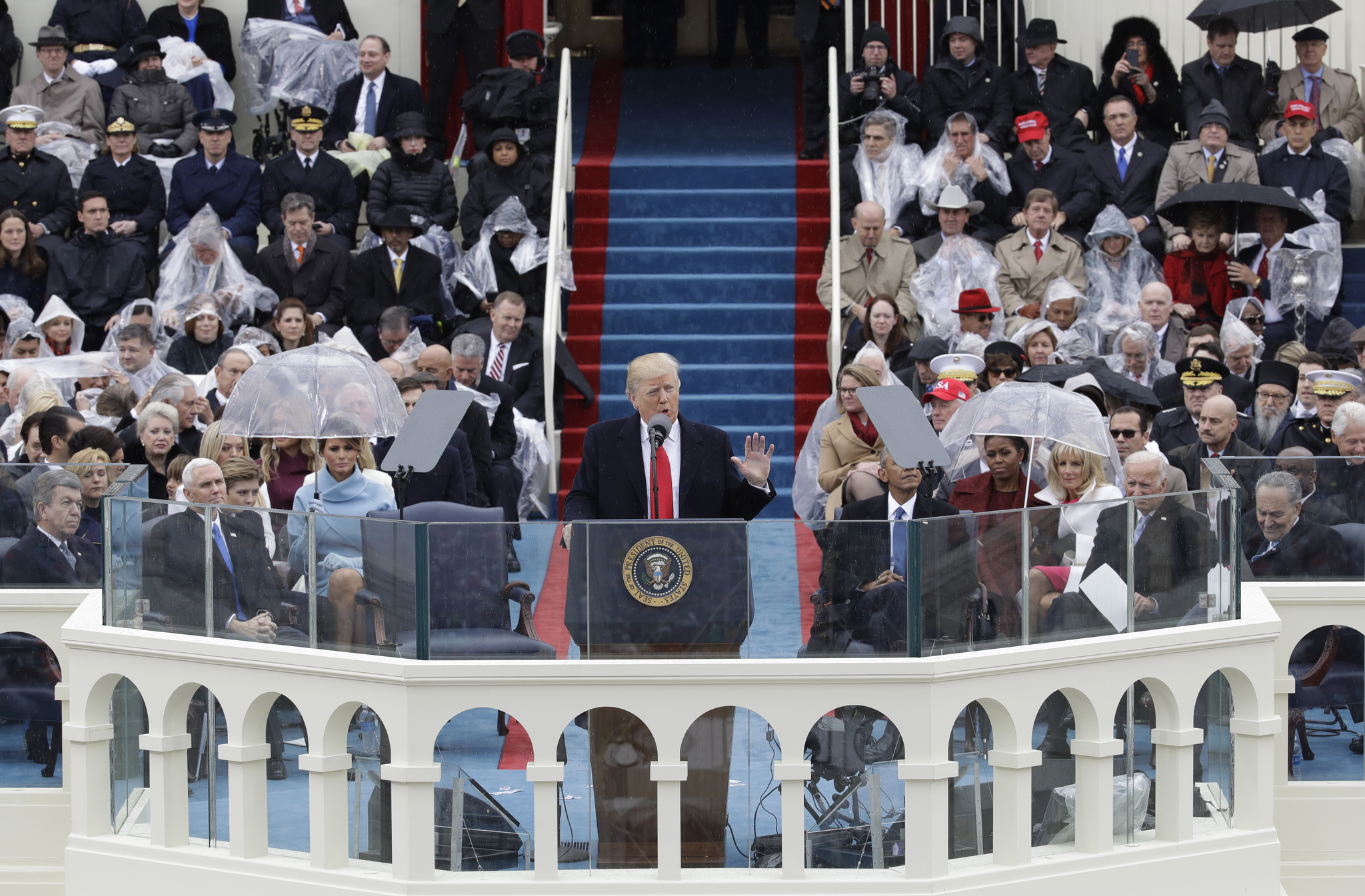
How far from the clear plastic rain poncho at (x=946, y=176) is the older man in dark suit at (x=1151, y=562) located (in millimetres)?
6725

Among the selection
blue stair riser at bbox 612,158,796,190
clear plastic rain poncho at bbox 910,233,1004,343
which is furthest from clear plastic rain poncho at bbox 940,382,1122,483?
blue stair riser at bbox 612,158,796,190

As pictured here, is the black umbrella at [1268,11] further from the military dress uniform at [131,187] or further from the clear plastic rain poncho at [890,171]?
the military dress uniform at [131,187]

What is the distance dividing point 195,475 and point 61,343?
521 cm

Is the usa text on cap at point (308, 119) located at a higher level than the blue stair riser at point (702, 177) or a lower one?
higher

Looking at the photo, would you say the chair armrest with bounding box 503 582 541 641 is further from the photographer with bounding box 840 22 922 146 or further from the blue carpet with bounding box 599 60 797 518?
the photographer with bounding box 840 22 922 146

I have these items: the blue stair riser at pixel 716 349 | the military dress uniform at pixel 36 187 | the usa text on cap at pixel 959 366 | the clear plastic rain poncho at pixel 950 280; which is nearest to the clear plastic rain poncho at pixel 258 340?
the blue stair riser at pixel 716 349

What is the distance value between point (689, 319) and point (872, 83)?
101 inches

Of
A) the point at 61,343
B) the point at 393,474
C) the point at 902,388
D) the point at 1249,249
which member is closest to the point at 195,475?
the point at 393,474

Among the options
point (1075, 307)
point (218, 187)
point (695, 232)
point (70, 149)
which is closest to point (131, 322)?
point (218, 187)

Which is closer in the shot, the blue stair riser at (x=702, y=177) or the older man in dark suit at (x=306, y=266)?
the older man in dark suit at (x=306, y=266)

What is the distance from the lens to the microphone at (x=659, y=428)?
22.6ft

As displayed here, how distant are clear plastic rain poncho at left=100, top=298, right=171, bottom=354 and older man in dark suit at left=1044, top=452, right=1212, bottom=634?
24.7ft

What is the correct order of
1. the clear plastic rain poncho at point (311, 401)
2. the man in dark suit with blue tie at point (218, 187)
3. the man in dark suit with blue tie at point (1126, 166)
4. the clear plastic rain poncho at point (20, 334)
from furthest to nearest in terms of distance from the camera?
the man in dark suit with blue tie at point (218, 187), the man in dark suit with blue tie at point (1126, 166), the clear plastic rain poncho at point (20, 334), the clear plastic rain poncho at point (311, 401)

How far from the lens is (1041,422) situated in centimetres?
811
